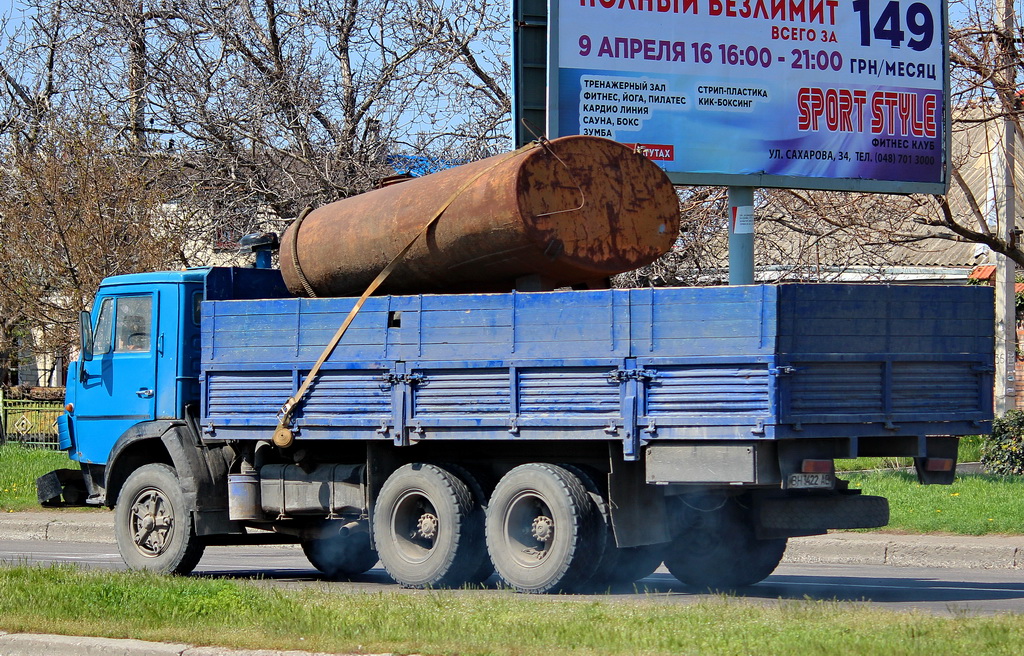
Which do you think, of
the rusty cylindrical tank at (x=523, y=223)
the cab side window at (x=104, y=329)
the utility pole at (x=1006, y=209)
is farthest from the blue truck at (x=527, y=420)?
the utility pole at (x=1006, y=209)

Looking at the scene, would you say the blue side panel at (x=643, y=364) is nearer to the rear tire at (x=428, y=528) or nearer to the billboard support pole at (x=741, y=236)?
the rear tire at (x=428, y=528)

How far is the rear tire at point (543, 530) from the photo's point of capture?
8836 millimetres

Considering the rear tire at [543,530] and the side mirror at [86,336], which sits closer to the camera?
the rear tire at [543,530]

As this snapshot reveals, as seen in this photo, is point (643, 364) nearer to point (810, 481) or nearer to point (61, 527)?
point (810, 481)

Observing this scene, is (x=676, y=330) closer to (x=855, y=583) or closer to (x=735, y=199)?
(x=855, y=583)

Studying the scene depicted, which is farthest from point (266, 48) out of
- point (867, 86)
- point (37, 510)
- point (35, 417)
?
point (35, 417)

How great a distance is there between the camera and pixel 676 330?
27.7 feet

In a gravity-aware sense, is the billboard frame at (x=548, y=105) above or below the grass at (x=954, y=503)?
above

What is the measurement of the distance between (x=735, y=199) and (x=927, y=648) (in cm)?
784

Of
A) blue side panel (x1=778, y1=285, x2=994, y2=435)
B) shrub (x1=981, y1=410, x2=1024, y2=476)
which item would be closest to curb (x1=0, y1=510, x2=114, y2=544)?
blue side panel (x1=778, y1=285, x2=994, y2=435)

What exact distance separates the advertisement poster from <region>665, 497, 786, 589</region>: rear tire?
4.34 meters

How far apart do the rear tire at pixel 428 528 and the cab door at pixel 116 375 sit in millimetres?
2533

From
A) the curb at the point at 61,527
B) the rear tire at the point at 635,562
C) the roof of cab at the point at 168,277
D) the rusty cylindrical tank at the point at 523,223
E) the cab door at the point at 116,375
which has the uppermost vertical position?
the rusty cylindrical tank at the point at 523,223

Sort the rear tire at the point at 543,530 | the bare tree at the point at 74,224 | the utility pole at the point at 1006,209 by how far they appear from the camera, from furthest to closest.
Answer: the bare tree at the point at 74,224, the utility pole at the point at 1006,209, the rear tire at the point at 543,530
